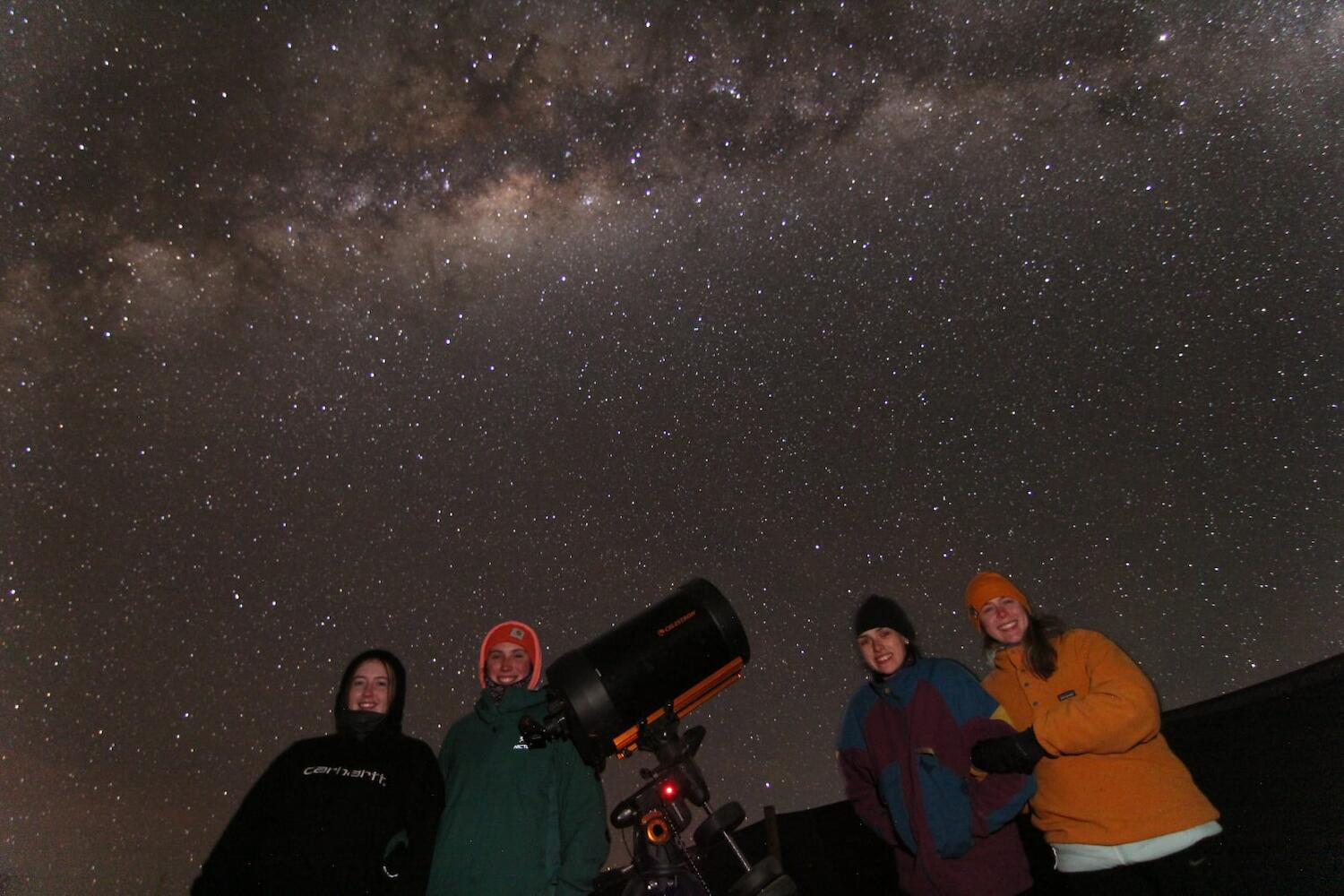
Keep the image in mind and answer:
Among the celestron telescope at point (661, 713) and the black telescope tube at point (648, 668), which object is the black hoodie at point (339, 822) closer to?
the celestron telescope at point (661, 713)

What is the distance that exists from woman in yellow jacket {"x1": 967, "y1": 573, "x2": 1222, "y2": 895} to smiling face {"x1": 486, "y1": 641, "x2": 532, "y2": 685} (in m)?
1.74

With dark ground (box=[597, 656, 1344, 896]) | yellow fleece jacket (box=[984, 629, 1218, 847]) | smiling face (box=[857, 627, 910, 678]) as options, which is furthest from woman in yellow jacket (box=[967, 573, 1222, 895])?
dark ground (box=[597, 656, 1344, 896])

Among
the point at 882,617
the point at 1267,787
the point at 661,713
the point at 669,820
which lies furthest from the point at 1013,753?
the point at 1267,787

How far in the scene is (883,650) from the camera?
7.89ft

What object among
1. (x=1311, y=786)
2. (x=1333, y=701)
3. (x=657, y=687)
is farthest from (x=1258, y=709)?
(x=657, y=687)

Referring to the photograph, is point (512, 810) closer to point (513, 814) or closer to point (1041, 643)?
point (513, 814)

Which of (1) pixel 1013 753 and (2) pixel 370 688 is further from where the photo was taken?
(2) pixel 370 688

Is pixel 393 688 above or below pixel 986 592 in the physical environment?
above

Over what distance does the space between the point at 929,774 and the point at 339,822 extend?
1859mm

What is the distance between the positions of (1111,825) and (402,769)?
7.16 feet

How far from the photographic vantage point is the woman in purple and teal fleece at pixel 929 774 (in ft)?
6.72

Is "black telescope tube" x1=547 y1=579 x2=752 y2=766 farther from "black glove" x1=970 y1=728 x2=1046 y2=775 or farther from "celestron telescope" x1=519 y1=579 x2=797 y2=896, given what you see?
"black glove" x1=970 y1=728 x2=1046 y2=775

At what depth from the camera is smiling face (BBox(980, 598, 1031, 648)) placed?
7.84ft

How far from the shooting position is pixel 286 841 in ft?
7.42
